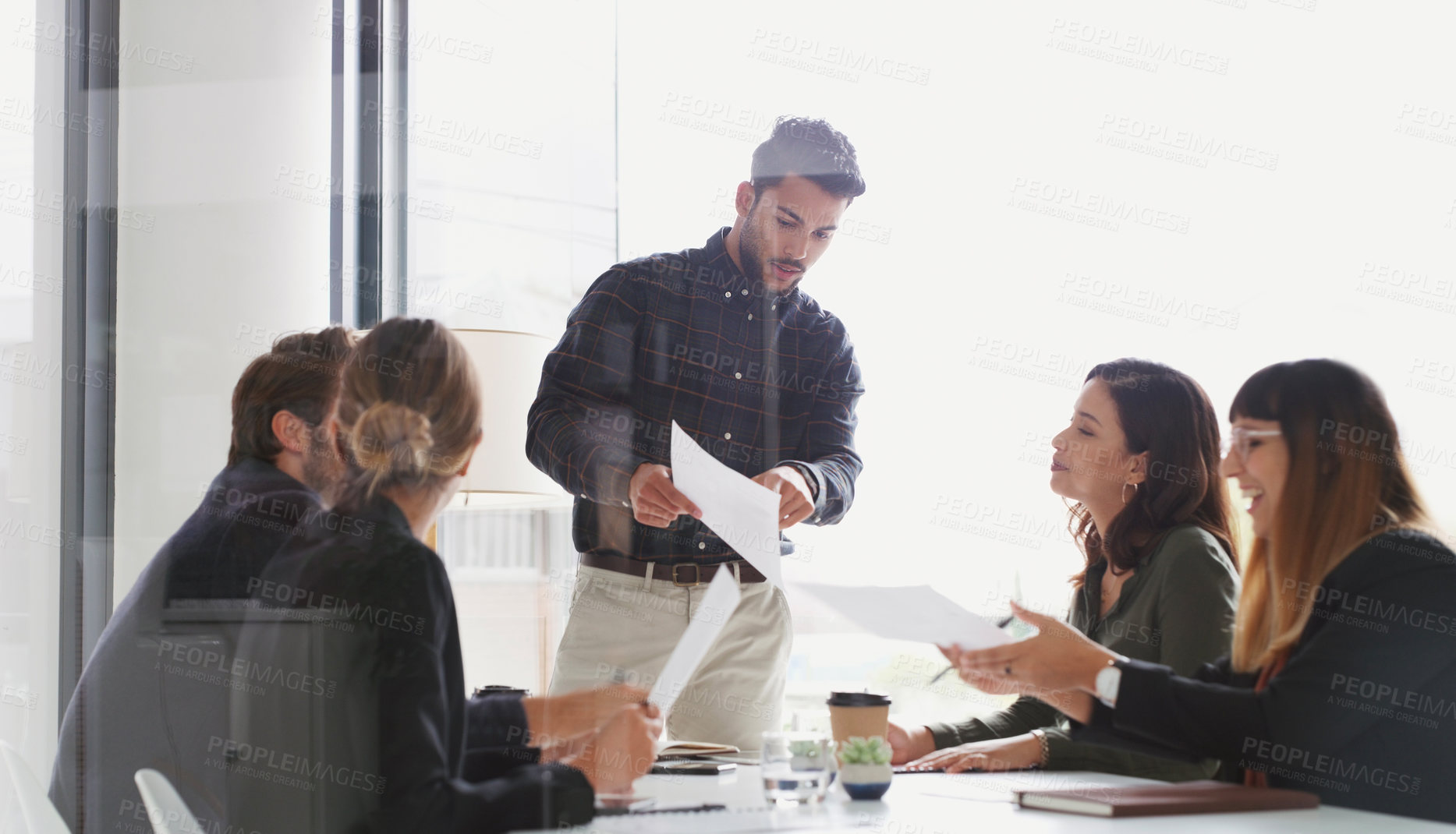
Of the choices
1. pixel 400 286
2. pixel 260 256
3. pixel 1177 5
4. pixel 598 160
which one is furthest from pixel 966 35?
pixel 260 256

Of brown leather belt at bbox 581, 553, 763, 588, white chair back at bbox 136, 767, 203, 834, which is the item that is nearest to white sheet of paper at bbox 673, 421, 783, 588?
brown leather belt at bbox 581, 553, 763, 588

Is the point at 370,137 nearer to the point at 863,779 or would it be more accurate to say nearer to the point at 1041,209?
the point at 1041,209

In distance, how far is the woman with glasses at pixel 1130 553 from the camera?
1.50m

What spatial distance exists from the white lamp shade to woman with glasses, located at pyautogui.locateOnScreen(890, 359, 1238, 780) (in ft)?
2.55

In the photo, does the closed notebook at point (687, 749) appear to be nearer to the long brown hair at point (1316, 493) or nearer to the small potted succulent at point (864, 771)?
the small potted succulent at point (864, 771)

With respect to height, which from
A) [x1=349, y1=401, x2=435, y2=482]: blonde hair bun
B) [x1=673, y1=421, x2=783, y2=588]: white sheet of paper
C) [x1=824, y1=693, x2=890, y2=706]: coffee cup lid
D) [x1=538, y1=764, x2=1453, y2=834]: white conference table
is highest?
[x1=349, y1=401, x2=435, y2=482]: blonde hair bun

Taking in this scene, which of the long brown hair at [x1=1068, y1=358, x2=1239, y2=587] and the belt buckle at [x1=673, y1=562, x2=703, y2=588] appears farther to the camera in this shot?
the belt buckle at [x1=673, y1=562, x2=703, y2=588]

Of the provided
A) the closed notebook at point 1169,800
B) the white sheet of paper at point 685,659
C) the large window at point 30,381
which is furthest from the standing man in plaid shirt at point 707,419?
the large window at point 30,381

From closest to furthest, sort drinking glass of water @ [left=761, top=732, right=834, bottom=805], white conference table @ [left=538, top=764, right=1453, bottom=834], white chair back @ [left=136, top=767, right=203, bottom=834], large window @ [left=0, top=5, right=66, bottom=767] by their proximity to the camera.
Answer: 1. white conference table @ [left=538, top=764, right=1453, bottom=834]
2. drinking glass of water @ [left=761, top=732, right=834, bottom=805]
3. white chair back @ [left=136, top=767, right=203, bottom=834]
4. large window @ [left=0, top=5, right=66, bottom=767]

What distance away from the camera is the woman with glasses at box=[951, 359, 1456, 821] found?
46.4 inches

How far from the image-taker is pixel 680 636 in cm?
174

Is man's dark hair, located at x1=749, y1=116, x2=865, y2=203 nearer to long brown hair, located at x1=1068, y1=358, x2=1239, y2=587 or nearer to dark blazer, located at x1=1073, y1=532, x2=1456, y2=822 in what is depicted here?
long brown hair, located at x1=1068, y1=358, x2=1239, y2=587

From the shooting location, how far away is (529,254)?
2307mm

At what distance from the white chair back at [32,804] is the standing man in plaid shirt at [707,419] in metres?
0.74
